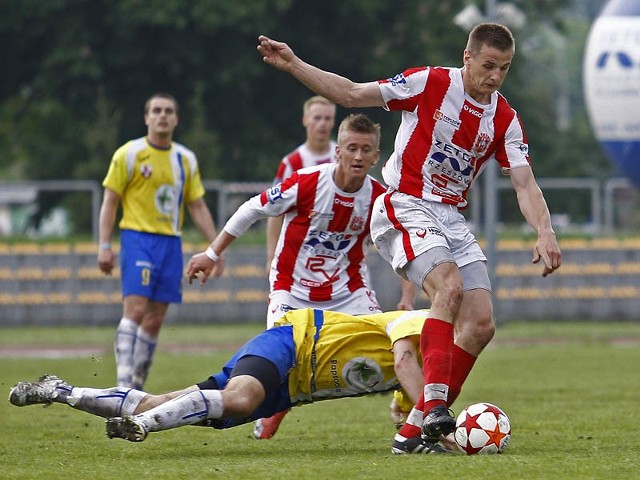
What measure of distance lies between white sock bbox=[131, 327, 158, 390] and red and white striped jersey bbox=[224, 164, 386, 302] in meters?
2.54

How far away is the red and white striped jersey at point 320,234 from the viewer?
9.42 metres

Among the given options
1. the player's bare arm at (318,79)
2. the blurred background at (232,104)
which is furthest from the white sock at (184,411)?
the blurred background at (232,104)

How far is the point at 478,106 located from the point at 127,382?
15.0 feet

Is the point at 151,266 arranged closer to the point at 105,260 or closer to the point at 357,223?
the point at 105,260

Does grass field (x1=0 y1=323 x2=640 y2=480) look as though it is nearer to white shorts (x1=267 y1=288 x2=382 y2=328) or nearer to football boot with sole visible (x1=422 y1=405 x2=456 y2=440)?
football boot with sole visible (x1=422 y1=405 x2=456 y2=440)

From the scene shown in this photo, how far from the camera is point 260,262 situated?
977 inches

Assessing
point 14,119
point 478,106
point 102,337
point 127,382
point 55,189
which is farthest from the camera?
point 14,119

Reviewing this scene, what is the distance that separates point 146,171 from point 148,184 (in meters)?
0.11

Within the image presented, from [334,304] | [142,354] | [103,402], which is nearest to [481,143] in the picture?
[334,304]

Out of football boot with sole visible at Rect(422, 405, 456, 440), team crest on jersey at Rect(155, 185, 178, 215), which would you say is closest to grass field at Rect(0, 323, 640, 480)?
football boot with sole visible at Rect(422, 405, 456, 440)

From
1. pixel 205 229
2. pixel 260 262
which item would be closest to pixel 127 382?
pixel 205 229

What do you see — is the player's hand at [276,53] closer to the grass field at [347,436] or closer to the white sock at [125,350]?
the grass field at [347,436]

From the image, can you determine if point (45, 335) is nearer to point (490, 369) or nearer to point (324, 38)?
point (490, 369)

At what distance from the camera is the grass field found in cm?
693
